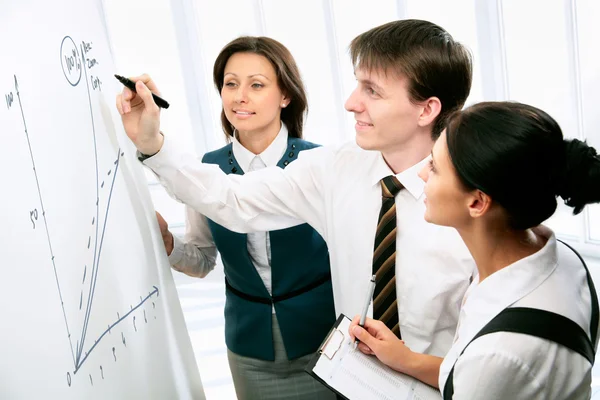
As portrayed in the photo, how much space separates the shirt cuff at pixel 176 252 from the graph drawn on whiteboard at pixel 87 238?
287mm

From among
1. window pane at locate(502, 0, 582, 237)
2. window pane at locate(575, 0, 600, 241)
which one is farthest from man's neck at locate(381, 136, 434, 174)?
window pane at locate(575, 0, 600, 241)

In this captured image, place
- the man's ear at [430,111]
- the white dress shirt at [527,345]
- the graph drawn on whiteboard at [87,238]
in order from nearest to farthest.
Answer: the white dress shirt at [527,345] → the graph drawn on whiteboard at [87,238] → the man's ear at [430,111]

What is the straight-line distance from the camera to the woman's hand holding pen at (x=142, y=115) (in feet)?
4.83

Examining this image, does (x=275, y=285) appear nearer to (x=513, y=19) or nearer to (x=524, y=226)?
(x=524, y=226)

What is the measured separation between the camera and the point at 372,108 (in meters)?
1.55

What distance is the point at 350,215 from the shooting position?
1.65 metres

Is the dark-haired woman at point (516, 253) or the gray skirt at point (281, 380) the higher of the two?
the dark-haired woman at point (516, 253)

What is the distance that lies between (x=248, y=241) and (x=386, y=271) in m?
0.52

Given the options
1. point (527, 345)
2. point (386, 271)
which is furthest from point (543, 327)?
point (386, 271)

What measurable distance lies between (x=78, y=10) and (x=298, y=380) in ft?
3.98

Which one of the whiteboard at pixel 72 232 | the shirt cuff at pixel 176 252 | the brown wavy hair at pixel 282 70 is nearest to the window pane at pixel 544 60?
the brown wavy hair at pixel 282 70

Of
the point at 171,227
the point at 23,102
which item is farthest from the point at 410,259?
the point at 171,227

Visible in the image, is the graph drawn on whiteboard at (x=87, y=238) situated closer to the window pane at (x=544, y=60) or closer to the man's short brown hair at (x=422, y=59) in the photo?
the man's short brown hair at (x=422, y=59)

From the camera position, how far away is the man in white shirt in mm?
1512
